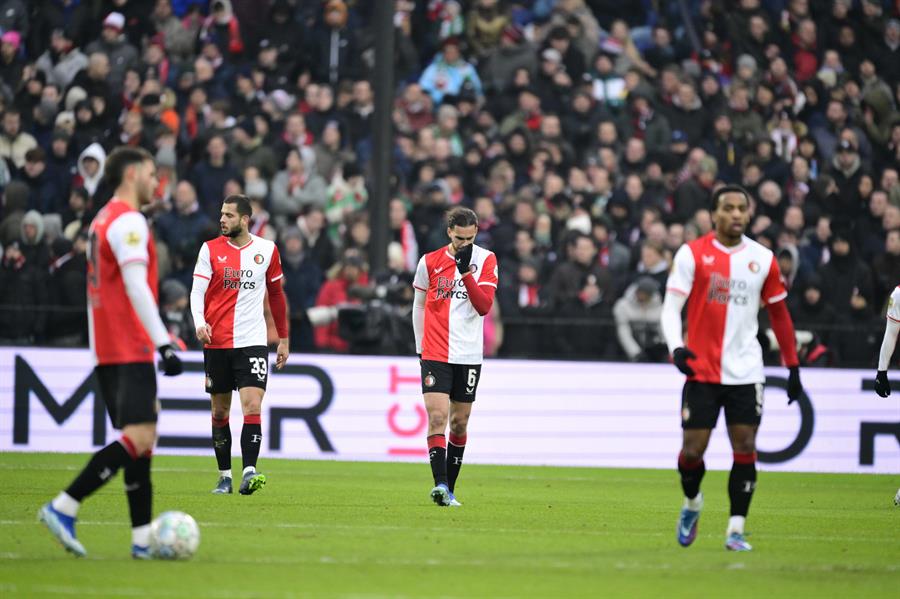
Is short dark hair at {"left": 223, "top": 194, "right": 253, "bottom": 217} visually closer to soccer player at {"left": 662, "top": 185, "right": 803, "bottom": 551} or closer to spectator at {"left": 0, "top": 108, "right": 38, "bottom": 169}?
soccer player at {"left": 662, "top": 185, "right": 803, "bottom": 551}

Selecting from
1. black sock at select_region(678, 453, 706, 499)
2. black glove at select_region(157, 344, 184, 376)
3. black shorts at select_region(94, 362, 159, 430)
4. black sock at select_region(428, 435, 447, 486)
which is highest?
black glove at select_region(157, 344, 184, 376)

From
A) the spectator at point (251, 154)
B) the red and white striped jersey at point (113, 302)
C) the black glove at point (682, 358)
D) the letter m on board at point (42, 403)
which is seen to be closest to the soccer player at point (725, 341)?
the black glove at point (682, 358)

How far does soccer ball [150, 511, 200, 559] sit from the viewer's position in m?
8.73

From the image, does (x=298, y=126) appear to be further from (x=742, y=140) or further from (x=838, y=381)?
(x=838, y=381)

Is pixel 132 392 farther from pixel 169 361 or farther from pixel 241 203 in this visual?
pixel 241 203

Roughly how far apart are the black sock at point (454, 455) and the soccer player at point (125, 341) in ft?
15.7

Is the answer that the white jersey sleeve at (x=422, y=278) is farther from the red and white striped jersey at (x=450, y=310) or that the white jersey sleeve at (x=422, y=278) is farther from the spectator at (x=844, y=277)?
the spectator at (x=844, y=277)

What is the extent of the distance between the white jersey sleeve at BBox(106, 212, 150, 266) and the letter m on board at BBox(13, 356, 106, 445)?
34.2ft

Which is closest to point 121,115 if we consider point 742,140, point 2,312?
point 2,312

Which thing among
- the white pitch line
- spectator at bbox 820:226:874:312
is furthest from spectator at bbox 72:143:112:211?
the white pitch line

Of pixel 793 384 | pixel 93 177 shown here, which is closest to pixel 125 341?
pixel 793 384

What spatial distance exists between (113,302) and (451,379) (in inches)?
189

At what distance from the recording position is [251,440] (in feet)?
44.7

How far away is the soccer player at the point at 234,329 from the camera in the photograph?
44.8 ft
